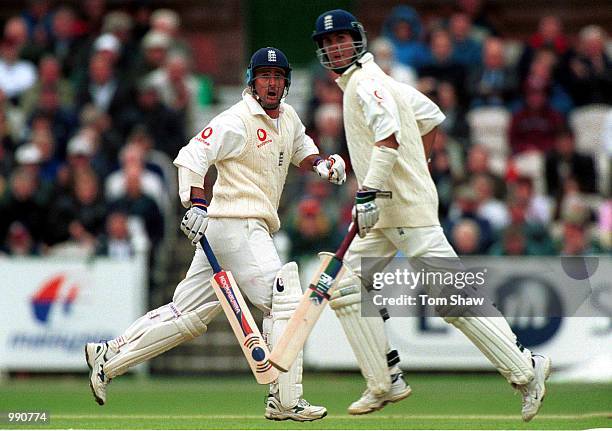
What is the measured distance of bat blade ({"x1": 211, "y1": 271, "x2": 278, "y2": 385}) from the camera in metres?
8.49

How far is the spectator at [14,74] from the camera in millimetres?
Answer: 16703

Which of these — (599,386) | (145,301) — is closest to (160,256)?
(145,301)

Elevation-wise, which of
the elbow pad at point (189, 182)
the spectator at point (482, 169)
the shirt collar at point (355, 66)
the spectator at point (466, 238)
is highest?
the shirt collar at point (355, 66)

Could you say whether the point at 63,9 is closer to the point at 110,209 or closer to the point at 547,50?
the point at 110,209

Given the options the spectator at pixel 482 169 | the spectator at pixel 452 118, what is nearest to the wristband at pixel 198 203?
the spectator at pixel 482 169

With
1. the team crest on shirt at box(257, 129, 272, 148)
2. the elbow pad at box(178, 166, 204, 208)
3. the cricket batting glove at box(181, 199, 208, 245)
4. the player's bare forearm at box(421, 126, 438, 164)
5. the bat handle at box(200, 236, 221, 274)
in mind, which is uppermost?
A: the team crest on shirt at box(257, 129, 272, 148)

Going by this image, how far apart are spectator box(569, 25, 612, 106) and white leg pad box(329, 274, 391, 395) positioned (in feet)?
25.0

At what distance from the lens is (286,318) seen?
8.58 meters

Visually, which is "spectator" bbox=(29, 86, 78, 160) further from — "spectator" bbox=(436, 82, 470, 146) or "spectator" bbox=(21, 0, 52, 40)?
"spectator" bbox=(436, 82, 470, 146)

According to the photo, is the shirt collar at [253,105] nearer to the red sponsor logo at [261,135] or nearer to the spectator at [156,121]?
the red sponsor logo at [261,135]

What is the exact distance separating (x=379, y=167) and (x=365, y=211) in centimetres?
30

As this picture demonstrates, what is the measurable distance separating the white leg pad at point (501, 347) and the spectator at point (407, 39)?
7.51m

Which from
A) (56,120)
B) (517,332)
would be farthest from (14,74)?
(517,332)

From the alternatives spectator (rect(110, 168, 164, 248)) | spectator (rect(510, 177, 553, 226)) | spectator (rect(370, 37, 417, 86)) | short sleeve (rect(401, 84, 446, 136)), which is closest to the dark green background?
spectator (rect(370, 37, 417, 86))
